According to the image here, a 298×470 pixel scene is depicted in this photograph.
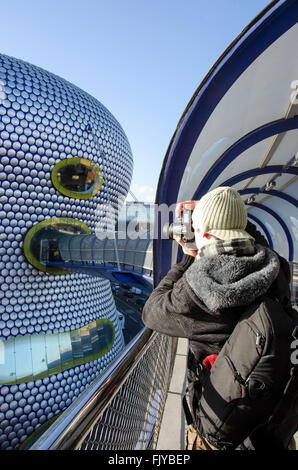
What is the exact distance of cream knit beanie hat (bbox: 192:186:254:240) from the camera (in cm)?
91

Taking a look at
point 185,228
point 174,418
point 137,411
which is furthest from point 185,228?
point 174,418

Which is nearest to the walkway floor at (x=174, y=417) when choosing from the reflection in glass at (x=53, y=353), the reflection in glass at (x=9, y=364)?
the reflection in glass at (x=9, y=364)

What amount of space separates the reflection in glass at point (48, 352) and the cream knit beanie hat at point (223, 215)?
9.91 meters

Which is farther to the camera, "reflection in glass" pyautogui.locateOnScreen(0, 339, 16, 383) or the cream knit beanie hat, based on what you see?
"reflection in glass" pyautogui.locateOnScreen(0, 339, 16, 383)

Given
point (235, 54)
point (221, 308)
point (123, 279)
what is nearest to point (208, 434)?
point (221, 308)

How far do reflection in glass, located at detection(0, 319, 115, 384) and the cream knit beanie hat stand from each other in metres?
9.91

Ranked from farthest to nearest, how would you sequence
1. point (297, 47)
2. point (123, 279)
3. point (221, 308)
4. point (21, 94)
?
point (21, 94) < point (123, 279) < point (297, 47) < point (221, 308)

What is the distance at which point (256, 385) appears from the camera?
75cm

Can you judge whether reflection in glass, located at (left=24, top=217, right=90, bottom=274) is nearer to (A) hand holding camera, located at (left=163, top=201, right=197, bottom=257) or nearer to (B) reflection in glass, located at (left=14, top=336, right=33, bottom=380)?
(B) reflection in glass, located at (left=14, top=336, right=33, bottom=380)

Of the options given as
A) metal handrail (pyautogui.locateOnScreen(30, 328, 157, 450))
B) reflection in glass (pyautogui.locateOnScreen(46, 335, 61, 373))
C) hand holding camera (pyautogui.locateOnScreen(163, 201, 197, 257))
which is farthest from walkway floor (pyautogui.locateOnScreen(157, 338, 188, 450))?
reflection in glass (pyautogui.locateOnScreen(46, 335, 61, 373))

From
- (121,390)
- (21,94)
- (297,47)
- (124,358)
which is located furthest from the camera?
(21,94)

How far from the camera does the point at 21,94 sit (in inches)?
369

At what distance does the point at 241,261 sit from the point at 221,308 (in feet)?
0.54
